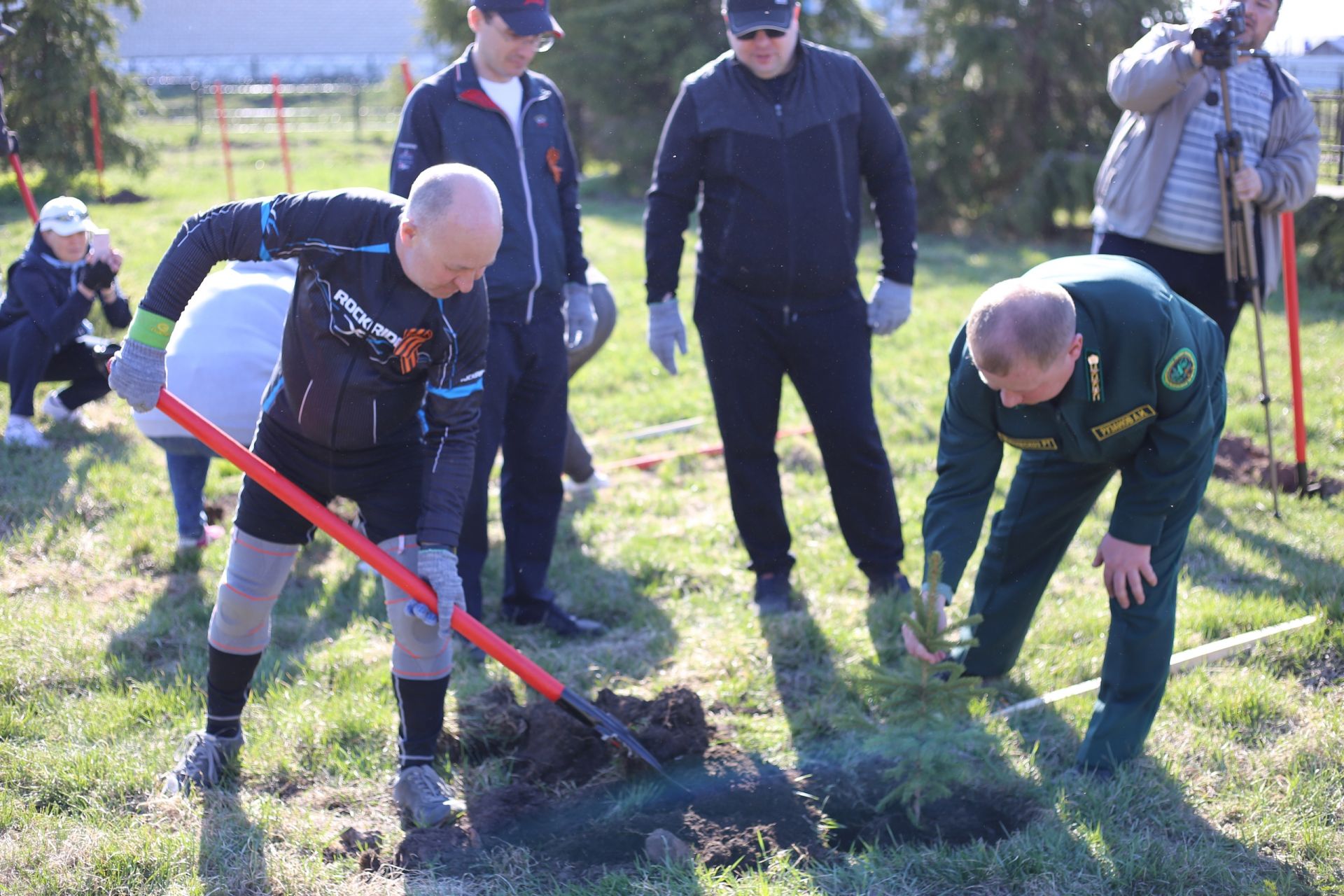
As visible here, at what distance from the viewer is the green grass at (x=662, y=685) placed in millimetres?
2994

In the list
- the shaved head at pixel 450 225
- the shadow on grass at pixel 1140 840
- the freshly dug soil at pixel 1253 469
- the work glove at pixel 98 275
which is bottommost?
the shadow on grass at pixel 1140 840

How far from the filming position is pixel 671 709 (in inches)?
146

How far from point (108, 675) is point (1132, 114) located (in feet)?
15.5

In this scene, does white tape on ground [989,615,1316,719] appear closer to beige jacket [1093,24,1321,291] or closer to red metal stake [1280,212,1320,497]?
red metal stake [1280,212,1320,497]

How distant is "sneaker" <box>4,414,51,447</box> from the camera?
6.23 m

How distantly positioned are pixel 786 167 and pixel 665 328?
0.80 meters

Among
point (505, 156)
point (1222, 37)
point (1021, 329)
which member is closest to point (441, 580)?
point (1021, 329)

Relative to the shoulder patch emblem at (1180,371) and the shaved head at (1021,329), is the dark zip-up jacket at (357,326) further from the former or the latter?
the shoulder patch emblem at (1180,371)

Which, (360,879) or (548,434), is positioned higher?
(548,434)

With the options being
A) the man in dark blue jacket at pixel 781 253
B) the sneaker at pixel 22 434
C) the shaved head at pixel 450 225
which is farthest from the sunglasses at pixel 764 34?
the sneaker at pixel 22 434

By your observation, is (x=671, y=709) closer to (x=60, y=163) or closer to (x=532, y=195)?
(x=532, y=195)

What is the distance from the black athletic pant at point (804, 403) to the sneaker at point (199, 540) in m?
2.40

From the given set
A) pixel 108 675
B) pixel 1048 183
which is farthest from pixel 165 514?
pixel 1048 183

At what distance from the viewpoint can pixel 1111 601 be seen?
334 cm
